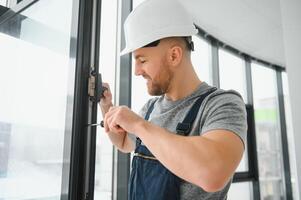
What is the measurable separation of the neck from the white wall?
1.13m

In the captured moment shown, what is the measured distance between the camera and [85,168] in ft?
3.56

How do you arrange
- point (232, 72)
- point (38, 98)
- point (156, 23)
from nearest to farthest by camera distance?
point (156, 23)
point (38, 98)
point (232, 72)

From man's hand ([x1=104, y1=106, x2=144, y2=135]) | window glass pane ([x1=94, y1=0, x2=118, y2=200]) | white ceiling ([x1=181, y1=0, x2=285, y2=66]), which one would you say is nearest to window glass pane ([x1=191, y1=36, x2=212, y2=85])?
white ceiling ([x1=181, y1=0, x2=285, y2=66])

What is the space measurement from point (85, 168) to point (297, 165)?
4.53 feet

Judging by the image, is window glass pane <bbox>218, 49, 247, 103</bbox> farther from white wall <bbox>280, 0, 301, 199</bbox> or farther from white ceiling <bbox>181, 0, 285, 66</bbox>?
white wall <bbox>280, 0, 301, 199</bbox>

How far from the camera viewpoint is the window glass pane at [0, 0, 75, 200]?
3.82 feet

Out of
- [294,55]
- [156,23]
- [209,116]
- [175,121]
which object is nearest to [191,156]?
[209,116]


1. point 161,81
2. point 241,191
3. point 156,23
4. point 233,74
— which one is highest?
point 233,74

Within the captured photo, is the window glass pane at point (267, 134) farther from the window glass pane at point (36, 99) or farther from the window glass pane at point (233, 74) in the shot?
the window glass pane at point (36, 99)

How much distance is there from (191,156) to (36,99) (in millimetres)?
876

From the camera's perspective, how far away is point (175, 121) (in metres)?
0.95

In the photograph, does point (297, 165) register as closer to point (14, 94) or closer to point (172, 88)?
point (172, 88)

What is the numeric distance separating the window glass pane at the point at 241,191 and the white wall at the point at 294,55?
6.16 feet

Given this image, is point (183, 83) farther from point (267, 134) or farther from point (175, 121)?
point (267, 134)
